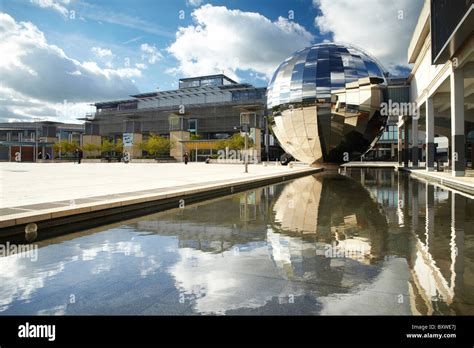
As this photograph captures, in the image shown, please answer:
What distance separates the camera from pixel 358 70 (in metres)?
23.0

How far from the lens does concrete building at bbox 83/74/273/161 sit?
74806 millimetres

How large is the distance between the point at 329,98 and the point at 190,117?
72.5 meters

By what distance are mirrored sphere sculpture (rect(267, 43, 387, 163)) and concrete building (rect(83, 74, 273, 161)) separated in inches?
1560

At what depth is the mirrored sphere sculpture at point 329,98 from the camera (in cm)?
2288

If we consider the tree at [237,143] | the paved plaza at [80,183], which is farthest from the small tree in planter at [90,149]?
the paved plaza at [80,183]

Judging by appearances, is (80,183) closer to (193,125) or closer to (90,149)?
(90,149)

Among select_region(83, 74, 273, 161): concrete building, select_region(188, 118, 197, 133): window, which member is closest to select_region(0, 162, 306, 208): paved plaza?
select_region(83, 74, 273, 161): concrete building

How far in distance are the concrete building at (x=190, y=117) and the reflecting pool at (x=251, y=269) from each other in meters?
58.9

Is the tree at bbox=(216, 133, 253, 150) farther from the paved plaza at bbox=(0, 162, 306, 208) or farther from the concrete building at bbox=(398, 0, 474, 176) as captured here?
the paved plaza at bbox=(0, 162, 306, 208)

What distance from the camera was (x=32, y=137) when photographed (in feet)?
353

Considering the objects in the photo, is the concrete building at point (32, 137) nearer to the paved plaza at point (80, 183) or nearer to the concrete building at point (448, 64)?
the paved plaza at point (80, 183)

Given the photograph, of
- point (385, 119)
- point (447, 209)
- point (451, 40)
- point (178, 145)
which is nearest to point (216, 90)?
point (178, 145)

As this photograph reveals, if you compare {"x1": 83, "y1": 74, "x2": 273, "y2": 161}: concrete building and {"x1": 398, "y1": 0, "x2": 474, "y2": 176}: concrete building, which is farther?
{"x1": 83, "y1": 74, "x2": 273, "y2": 161}: concrete building
